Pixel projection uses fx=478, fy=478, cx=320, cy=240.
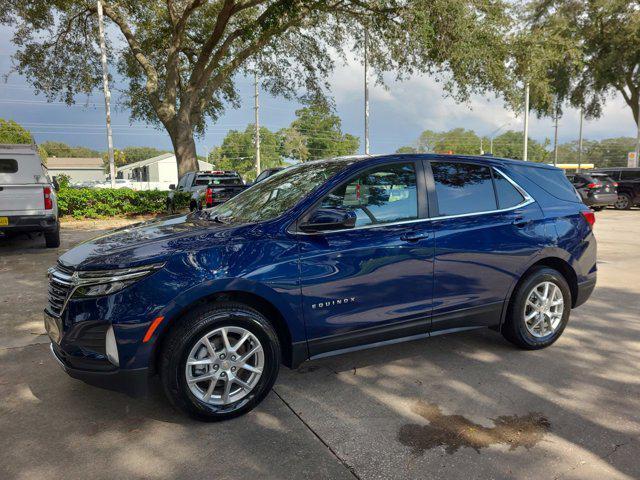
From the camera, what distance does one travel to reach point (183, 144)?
1802cm

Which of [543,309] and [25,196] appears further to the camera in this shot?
[25,196]

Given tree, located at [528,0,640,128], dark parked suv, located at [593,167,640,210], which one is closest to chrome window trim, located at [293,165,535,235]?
dark parked suv, located at [593,167,640,210]

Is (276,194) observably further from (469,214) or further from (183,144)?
(183,144)

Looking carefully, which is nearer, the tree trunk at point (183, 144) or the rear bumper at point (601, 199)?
the tree trunk at point (183, 144)

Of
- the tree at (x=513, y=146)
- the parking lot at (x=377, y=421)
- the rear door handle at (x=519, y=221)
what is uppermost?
the tree at (x=513, y=146)

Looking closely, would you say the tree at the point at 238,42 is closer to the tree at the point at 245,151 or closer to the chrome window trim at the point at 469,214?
the chrome window trim at the point at 469,214

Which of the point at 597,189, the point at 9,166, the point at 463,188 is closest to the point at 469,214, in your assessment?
the point at 463,188

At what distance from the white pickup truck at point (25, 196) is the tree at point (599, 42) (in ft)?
80.9

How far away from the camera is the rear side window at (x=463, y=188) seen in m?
3.79

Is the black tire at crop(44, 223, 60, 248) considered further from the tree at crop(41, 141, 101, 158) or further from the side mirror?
the tree at crop(41, 141, 101, 158)

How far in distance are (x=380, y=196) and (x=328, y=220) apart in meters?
0.60

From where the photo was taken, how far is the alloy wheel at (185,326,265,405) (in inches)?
117

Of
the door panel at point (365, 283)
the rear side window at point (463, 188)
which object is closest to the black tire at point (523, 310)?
the rear side window at point (463, 188)

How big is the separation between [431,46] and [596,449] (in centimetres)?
1433
